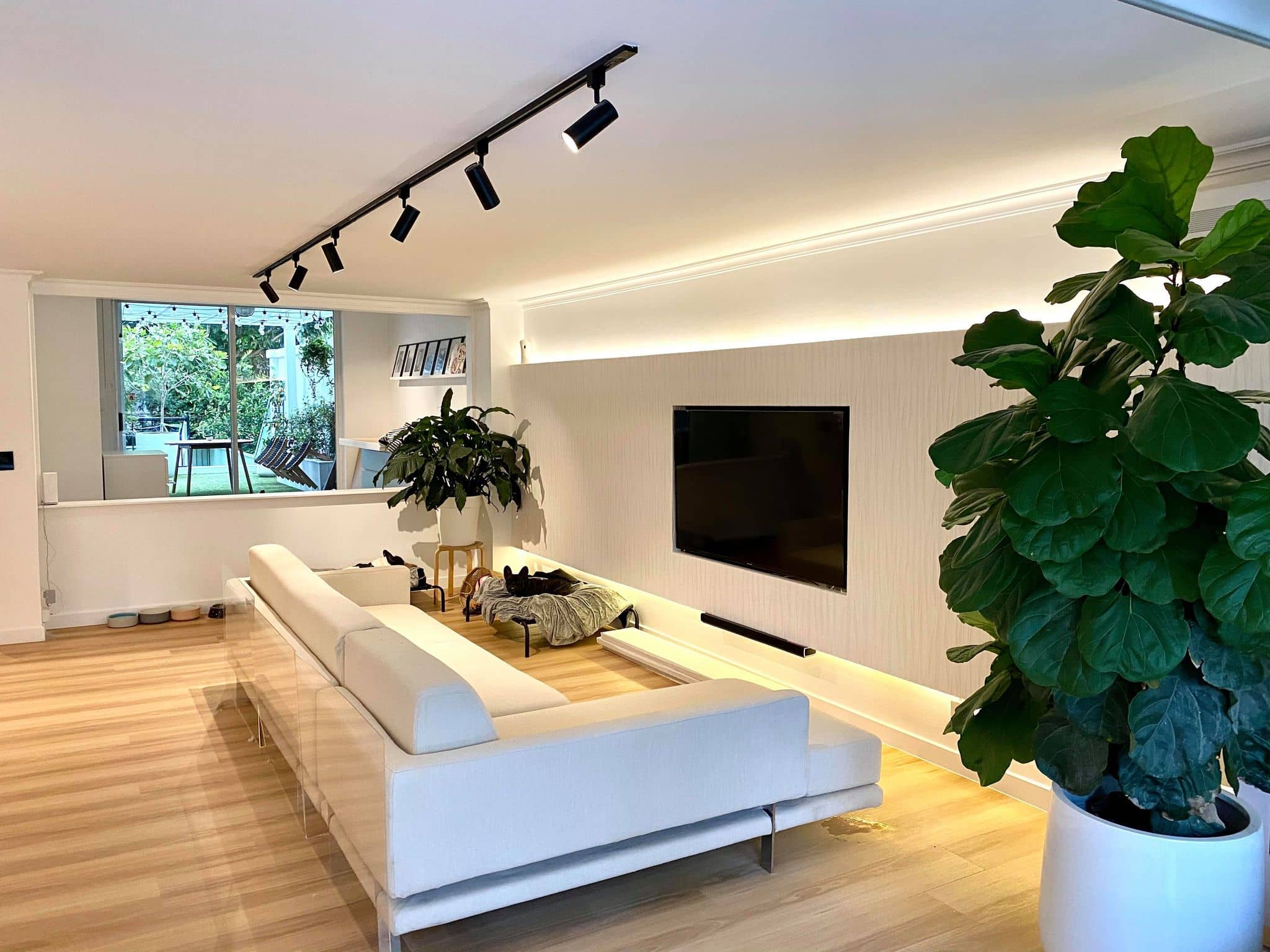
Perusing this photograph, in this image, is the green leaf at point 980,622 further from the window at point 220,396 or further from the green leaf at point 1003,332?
the window at point 220,396

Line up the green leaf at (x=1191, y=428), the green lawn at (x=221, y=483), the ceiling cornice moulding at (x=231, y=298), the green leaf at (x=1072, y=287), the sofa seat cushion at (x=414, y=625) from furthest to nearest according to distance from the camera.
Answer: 1. the green lawn at (x=221, y=483)
2. the ceiling cornice moulding at (x=231, y=298)
3. the sofa seat cushion at (x=414, y=625)
4. the green leaf at (x=1072, y=287)
5. the green leaf at (x=1191, y=428)

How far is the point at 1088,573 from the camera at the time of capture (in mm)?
1935

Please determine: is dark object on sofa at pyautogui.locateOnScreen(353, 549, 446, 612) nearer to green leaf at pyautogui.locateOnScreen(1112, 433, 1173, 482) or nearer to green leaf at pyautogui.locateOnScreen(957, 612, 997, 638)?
green leaf at pyautogui.locateOnScreen(957, 612, 997, 638)

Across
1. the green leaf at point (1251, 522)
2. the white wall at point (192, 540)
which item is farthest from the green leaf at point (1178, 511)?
the white wall at point (192, 540)

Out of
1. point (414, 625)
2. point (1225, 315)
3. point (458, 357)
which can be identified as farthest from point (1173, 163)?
point (458, 357)

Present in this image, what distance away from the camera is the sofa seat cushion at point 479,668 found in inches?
144

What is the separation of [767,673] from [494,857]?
262cm

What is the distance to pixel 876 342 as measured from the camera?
3887 millimetres

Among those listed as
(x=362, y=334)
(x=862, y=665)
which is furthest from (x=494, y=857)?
(x=362, y=334)

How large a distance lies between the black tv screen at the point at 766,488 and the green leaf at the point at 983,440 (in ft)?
6.62

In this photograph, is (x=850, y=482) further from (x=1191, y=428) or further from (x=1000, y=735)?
(x=1191, y=428)

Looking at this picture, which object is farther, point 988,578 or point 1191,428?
point 988,578

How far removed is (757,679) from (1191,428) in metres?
Answer: 3.28

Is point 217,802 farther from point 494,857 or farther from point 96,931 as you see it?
point 494,857
